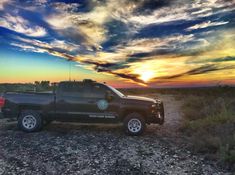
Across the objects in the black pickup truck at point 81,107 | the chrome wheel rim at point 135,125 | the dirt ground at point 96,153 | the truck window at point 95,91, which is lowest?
the dirt ground at point 96,153

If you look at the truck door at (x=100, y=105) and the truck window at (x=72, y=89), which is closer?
the truck door at (x=100, y=105)

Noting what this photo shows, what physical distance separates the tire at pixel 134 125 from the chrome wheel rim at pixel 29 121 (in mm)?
3420

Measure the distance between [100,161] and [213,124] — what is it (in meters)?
5.67

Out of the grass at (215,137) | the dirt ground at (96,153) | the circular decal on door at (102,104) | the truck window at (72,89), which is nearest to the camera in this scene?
the dirt ground at (96,153)

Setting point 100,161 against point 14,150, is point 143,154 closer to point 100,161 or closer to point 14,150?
point 100,161

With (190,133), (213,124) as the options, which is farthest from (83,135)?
(213,124)

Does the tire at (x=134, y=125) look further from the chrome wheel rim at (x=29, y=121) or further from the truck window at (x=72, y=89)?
the chrome wheel rim at (x=29, y=121)

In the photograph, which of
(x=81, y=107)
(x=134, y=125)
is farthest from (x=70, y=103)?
(x=134, y=125)

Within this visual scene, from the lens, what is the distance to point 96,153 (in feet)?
31.2

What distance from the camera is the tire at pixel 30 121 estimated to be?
12258mm

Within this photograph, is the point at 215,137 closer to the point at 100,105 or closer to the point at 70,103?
the point at 100,105

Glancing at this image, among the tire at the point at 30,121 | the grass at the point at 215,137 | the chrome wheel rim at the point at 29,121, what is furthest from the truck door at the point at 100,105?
the grass at the point at 215,137

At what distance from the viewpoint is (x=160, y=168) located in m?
8.42

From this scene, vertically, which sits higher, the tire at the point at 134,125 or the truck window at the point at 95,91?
the truck window at the point at 95,91
